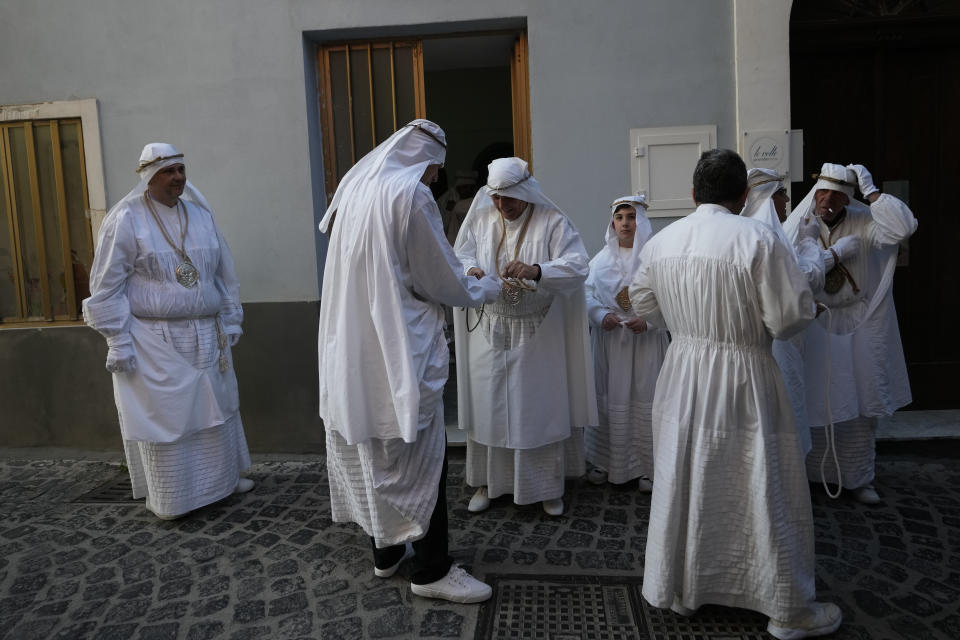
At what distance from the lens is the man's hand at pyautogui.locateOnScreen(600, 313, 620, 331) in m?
4.24

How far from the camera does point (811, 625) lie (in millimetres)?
2701

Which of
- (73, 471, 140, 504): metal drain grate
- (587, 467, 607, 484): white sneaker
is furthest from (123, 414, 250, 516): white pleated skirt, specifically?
(587, 467, 607, 484): white sneaker

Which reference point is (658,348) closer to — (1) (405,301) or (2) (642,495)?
(2) (642,495)

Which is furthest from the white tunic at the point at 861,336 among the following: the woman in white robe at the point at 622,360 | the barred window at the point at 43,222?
the barred window at the point at 43,222

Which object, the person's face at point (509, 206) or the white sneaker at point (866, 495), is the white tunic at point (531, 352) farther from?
the white sneaker at point (866, 495)

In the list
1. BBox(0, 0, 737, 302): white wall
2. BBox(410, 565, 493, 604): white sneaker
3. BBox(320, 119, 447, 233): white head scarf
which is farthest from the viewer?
BBox(0, 0, 737, 302): white wall

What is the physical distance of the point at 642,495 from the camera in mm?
4281

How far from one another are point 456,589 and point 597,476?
66.0 inches

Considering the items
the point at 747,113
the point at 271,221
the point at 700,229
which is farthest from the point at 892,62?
the point at 271,221

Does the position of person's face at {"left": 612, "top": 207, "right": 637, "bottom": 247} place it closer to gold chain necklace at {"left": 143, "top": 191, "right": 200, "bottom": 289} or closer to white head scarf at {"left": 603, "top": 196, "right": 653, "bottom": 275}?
white head scarf at {"left": 603, "top": 196, "right": 653, "bottom": 275}

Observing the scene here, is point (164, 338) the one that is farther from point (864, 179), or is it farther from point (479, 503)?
point (864, 179)

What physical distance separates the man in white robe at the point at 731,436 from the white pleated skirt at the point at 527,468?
1.29 m

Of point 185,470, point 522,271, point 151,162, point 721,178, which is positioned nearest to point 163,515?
point 185,470

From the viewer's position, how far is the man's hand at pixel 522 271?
12.0 feet
